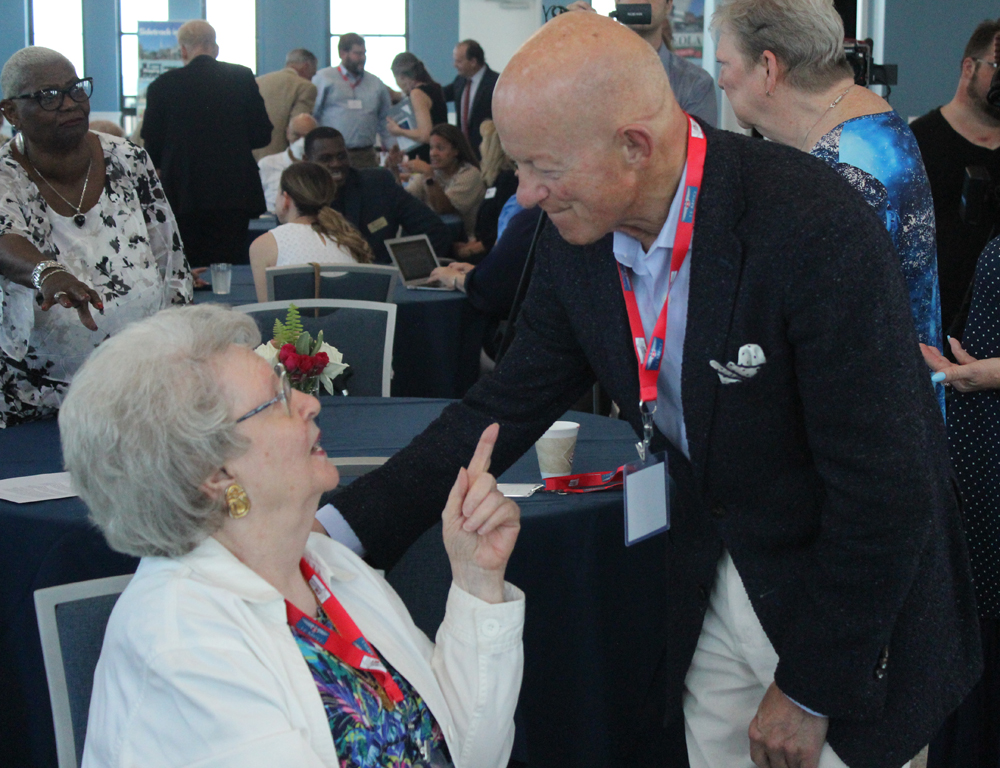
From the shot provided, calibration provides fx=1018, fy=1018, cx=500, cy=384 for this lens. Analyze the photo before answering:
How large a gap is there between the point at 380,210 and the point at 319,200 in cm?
92

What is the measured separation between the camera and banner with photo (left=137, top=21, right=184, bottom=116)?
1339cm

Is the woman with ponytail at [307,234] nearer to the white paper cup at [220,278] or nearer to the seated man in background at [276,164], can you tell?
the white paper cup at [220,278]

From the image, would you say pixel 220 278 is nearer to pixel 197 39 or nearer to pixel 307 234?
pixel 307 234

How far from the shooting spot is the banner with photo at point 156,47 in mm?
13391

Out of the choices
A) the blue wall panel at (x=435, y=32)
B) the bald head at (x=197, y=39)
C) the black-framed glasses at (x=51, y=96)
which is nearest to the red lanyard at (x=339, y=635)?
the black-framed glasses at (x=51, y=96)

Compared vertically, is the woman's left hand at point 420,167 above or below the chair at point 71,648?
above

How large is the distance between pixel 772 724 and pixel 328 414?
1.61m

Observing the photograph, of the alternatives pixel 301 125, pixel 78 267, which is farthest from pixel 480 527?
pixel 301 125

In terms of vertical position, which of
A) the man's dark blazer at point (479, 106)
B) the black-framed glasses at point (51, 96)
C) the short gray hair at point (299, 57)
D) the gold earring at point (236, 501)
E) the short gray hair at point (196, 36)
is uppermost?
the short gray hair at point (299, 57)

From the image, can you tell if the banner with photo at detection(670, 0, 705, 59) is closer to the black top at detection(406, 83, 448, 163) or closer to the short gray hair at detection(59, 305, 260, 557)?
the black top at detection(406, 83, 448, 163)

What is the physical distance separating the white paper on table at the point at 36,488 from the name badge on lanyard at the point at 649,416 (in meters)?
1.09

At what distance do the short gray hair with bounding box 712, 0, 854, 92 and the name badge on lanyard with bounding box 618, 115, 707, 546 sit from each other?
74 cm

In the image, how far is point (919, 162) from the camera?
1.91 metres

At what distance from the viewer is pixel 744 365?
1.18 m
